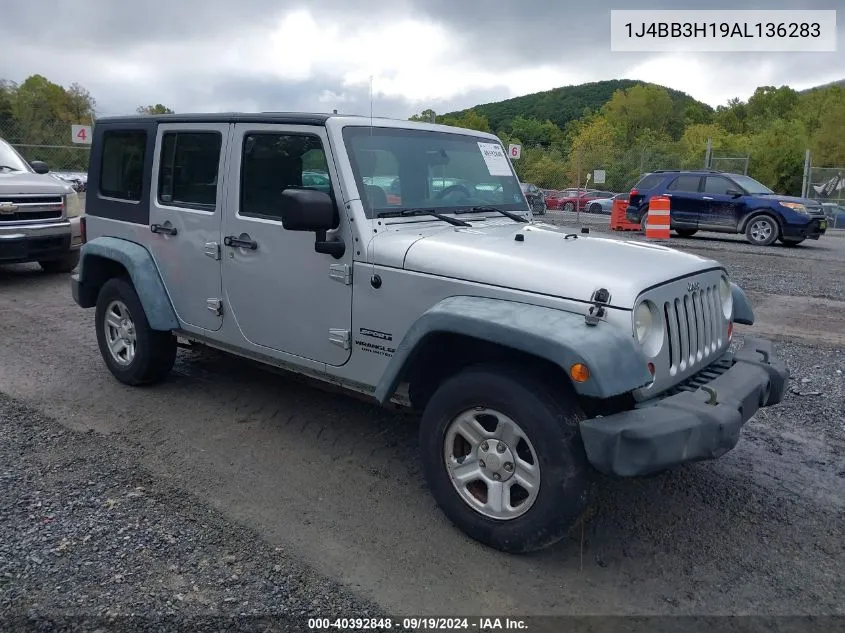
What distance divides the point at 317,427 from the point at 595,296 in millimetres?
2355

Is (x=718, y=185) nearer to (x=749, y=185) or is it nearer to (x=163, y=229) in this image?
(x=749, y=185)

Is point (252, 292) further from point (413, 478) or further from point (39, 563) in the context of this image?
point (39, 563)

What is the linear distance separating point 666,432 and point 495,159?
8.49 ft

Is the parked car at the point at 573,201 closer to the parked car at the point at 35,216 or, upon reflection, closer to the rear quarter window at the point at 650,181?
the rear quarter window at the point at 650,181

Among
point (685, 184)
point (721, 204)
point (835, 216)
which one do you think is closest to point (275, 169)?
point (721, 204)

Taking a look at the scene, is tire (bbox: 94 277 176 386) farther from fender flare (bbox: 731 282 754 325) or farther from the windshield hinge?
fender flare (bbox: 731 282 754 325)

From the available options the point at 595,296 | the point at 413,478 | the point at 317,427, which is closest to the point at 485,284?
the point at 595,296

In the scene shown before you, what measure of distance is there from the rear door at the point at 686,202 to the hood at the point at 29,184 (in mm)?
12617

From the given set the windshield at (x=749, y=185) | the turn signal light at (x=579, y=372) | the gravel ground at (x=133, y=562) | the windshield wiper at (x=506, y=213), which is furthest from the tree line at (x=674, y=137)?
the windshield at (x=749, y=185)

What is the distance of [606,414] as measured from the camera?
10.5 feet

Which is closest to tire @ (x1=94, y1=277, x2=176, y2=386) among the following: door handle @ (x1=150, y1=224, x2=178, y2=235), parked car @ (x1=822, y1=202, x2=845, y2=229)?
door handle @ (x1=150, y1=224, x2=178, y2=235)

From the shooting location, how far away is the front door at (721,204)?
1591 cm

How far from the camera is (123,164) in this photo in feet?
17.6

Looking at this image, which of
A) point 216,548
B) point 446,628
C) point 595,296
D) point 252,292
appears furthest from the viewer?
point 252,292
